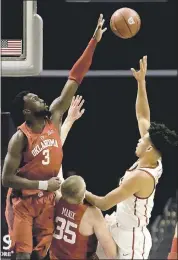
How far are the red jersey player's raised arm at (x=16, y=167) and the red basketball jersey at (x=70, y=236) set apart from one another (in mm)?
172

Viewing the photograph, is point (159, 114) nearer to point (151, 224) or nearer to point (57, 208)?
point (151, 224)

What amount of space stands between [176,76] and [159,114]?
35cm

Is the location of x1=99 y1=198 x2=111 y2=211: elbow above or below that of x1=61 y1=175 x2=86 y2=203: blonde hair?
below

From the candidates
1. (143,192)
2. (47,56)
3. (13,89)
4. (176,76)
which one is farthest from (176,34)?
(143,192)

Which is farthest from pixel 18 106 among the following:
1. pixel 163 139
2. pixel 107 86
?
pixel 107 86

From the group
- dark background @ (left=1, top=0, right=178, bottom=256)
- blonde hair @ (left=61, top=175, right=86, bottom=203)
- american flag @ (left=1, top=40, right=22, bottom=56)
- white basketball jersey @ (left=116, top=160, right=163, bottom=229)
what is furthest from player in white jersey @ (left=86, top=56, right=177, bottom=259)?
dark background @ (left=1, top=0, right=178, bottom=256)

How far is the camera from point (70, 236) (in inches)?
121

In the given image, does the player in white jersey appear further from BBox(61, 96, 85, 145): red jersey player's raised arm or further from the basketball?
the basketball

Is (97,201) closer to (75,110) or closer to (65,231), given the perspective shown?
(65,231)

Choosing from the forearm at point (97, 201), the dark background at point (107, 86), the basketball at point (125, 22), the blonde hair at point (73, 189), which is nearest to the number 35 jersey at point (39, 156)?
the blonde hair at point (73, 189)

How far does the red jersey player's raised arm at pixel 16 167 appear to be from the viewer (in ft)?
9.57

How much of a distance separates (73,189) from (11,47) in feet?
2.61

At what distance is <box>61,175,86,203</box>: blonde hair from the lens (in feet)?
9.66

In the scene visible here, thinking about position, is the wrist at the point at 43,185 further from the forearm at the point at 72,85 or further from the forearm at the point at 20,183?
the forearm at the point at 72,85
